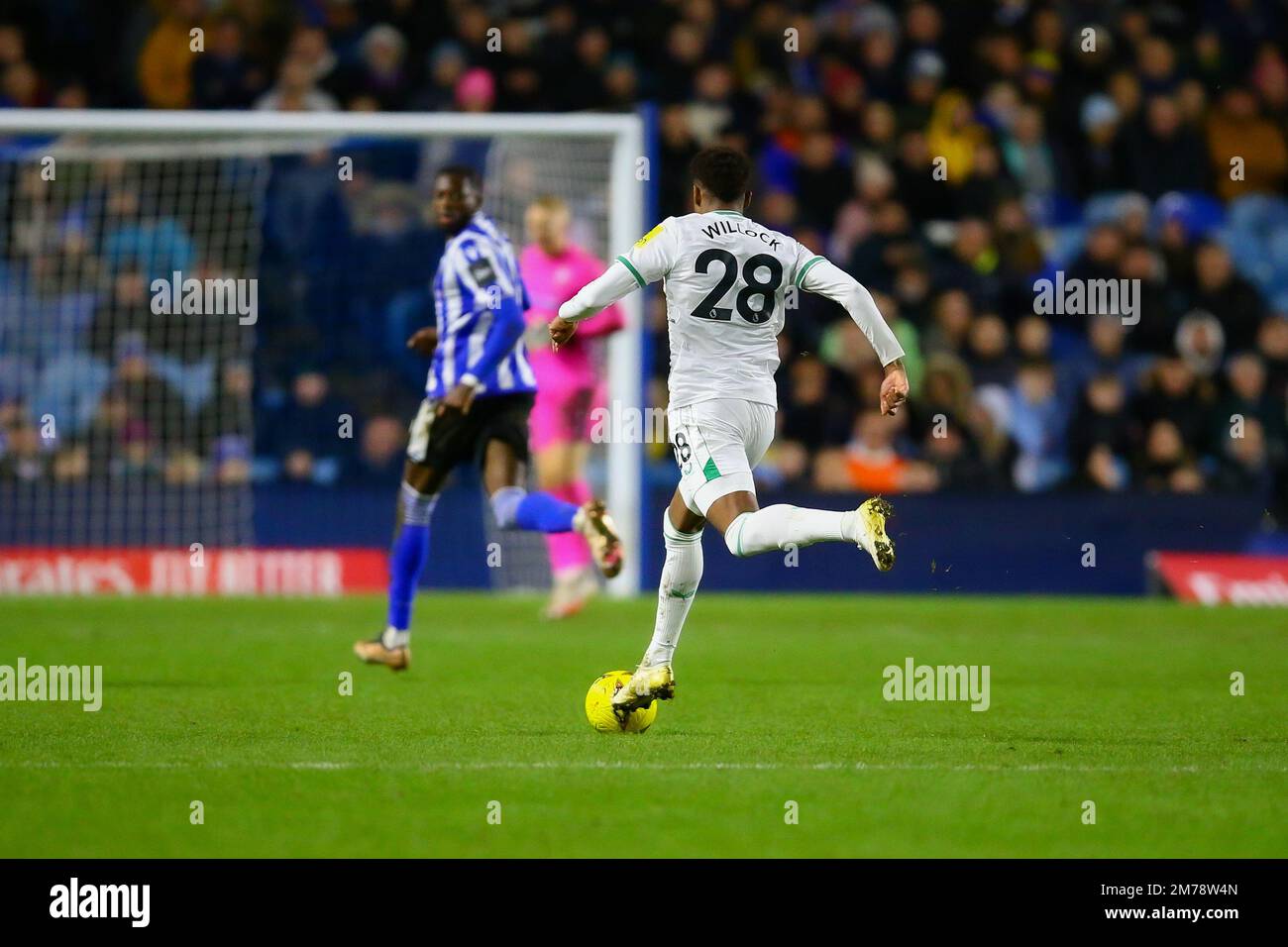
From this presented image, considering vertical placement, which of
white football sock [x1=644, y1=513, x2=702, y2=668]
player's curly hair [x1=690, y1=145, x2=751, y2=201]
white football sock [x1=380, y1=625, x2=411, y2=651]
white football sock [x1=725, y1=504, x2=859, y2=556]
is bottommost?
white football sock [x1=380, y1=625, x2=411, y2=651]

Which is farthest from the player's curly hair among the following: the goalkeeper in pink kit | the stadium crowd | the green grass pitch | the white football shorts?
the stadium crowd

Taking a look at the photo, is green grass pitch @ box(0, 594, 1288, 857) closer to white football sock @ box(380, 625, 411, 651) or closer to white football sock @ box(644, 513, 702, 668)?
white football sock @ box(380, 625, 411, 651)

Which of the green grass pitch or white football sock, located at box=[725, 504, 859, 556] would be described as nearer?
the green grass pitch

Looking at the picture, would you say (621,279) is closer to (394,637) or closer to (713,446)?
(713,446)

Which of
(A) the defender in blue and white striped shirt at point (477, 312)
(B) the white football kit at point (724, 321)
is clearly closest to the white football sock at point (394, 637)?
(A) the defender in blue and white striped shirt at point (477, 312)

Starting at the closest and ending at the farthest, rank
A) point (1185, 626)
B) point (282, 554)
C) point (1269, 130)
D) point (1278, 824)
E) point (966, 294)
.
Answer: point (1278, 824) < point (1185, 626) < point (282, 554) < point (966, 294) < point (1269, 130)

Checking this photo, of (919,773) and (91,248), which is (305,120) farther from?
(919,773)

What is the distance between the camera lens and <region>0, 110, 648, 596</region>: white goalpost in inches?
561

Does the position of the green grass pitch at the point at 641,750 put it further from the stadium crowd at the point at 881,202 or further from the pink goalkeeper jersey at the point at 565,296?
the stadium crowd at the point at 881,202

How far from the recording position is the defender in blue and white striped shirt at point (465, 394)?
9.12 metres
